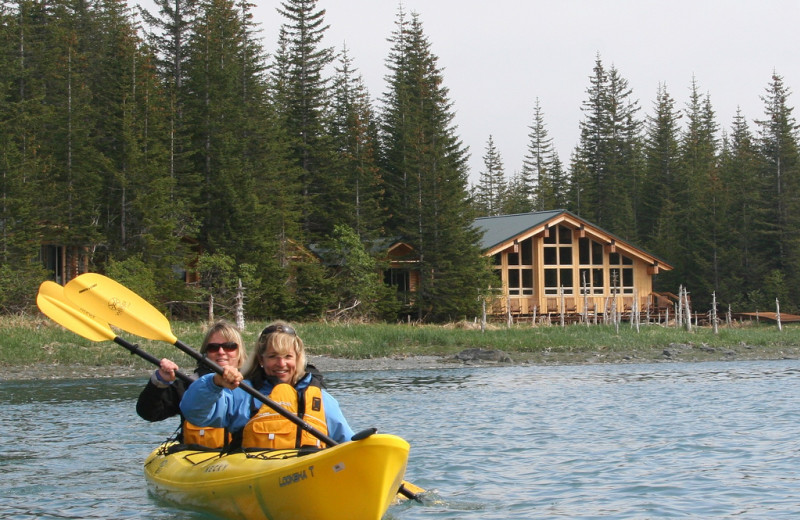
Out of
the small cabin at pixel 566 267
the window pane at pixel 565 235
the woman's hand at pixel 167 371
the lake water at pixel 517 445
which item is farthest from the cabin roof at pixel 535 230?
the woman's hand at pixel 167 371

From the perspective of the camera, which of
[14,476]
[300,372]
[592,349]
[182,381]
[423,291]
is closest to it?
[300,372]

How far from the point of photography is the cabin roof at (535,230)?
40906 millimetres

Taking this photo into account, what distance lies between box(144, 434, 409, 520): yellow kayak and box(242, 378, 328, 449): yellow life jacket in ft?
0.49

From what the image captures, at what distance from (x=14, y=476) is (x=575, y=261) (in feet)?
112

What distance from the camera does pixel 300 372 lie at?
7.35m

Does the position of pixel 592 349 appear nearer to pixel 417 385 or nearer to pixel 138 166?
pixel 417 385

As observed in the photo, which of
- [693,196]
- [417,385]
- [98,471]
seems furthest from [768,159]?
[98,471]

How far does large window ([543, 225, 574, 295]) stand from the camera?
42812mm

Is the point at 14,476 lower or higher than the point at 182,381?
lower

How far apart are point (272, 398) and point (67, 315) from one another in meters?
2.36

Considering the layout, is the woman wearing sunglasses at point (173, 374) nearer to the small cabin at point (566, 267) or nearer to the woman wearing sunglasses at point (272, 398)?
the woman wearing sunglasses at point (272, 398)

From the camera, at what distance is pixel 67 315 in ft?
28.3

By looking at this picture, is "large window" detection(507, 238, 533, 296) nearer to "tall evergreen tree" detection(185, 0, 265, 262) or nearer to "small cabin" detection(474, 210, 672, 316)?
"small cabin" detection(474, 210, 672, 316)

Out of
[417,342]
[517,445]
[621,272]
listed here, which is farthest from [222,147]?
[517,445]
